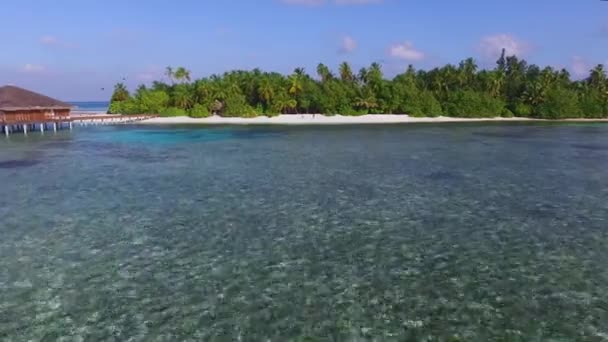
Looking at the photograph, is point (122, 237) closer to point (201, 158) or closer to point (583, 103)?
point (201, 158)

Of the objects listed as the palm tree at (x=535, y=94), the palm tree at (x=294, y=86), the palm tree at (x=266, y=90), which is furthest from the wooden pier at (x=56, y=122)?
the palm tree at (x=535, y=94)

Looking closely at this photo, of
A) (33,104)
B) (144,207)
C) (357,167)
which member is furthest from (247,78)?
(144,207)

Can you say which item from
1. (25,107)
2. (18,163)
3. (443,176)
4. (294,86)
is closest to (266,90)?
(294,86)

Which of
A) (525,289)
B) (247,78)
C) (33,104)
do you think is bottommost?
(525,289)

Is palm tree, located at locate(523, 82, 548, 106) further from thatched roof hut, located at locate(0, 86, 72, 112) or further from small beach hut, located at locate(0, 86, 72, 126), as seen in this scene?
thatched roof hut, located at locate(0, 86, 72, 112)

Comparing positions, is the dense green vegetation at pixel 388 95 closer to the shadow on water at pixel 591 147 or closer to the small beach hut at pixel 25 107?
the small beach hut at pixel 25 107

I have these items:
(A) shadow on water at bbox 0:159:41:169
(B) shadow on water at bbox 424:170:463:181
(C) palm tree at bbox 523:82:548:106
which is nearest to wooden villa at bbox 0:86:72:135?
(A) shadow on water at bbox 0:159:41:169
